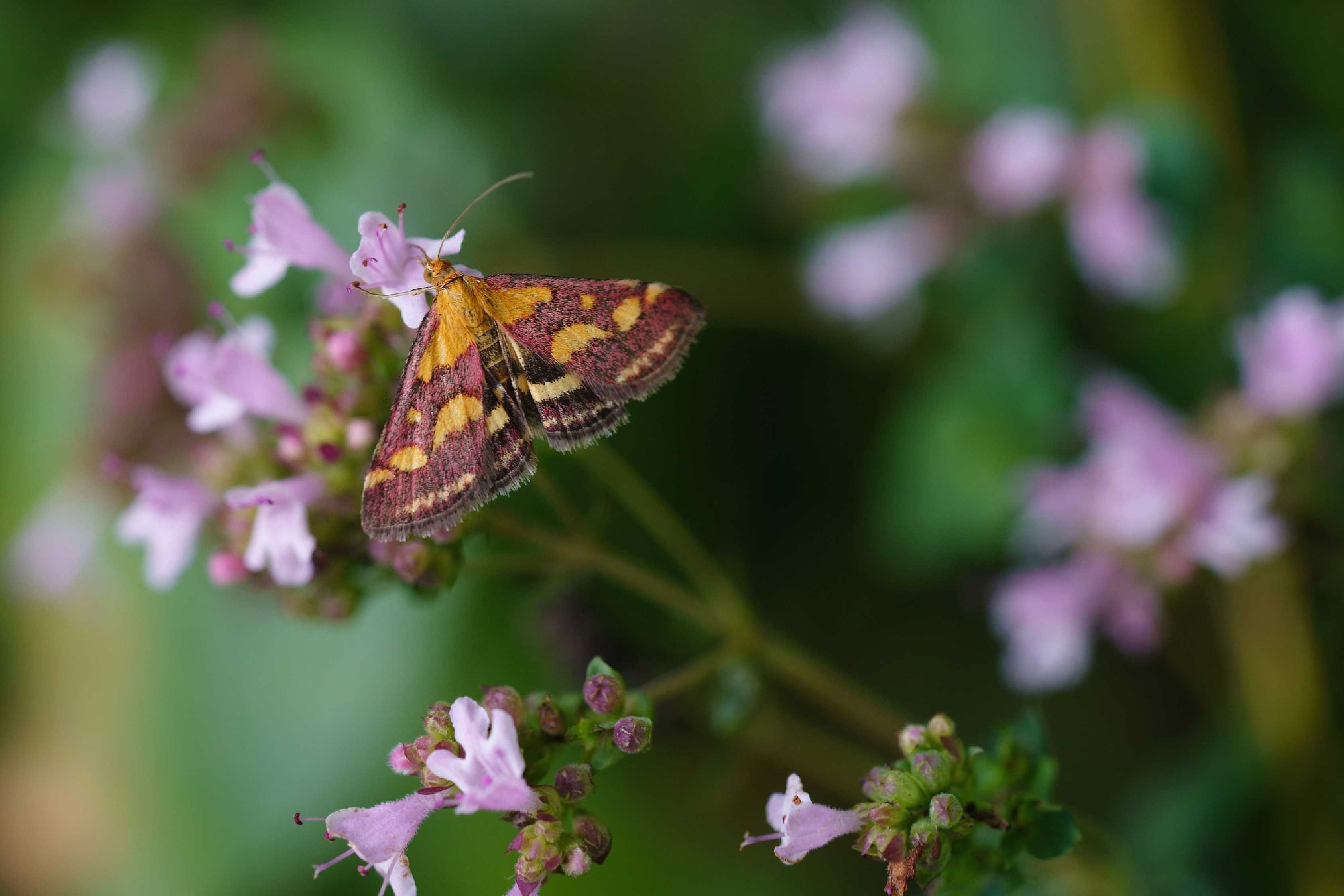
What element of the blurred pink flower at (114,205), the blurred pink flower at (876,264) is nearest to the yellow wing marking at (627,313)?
the blurred pink flower at (876,264)

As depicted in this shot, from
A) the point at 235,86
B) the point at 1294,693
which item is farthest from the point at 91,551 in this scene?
the point at 1294,693

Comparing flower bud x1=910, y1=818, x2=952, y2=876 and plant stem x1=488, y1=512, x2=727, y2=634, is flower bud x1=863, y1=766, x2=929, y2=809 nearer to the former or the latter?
flower bud x1=910, y1=818, x2=952, y2=876

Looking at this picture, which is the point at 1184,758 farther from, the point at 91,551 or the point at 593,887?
the point at 91,551

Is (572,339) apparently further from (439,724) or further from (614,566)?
(439,724)

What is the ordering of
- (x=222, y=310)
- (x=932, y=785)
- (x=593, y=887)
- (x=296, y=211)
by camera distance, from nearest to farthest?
(x=932, y=785) < (x=296, y=211) < (x=222, y=310) < (x=593, y=887)

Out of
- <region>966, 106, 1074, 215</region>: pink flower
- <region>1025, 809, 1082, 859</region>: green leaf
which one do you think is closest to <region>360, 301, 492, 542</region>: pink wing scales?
<region>1025, 809, 1082, 859</region>: green leaf

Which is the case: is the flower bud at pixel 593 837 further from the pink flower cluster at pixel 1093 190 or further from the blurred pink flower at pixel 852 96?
the blurred pink flower at pixel 852 96

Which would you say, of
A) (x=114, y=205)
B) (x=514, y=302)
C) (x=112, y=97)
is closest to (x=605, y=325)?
(x=514, y=302)
